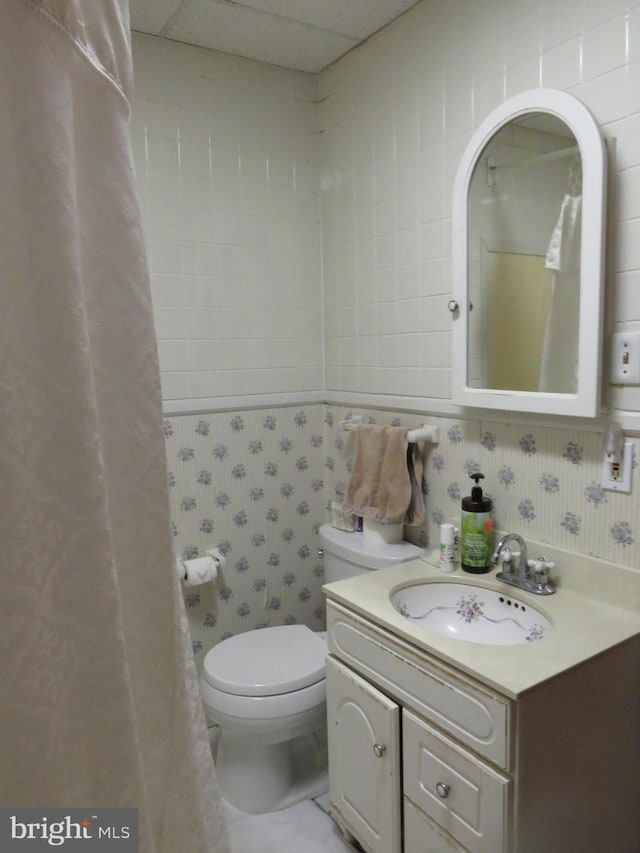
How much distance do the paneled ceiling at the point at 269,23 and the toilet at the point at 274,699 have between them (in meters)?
1.62

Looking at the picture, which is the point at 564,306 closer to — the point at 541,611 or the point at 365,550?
the point at 541,611

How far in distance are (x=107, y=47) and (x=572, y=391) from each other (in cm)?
121

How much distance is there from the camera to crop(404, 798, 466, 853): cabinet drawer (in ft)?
4.11

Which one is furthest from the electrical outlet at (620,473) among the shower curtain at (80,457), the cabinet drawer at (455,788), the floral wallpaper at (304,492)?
the shower curtain at (80,457)

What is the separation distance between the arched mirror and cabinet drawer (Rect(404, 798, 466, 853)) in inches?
37.6

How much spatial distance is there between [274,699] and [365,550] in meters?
0.51

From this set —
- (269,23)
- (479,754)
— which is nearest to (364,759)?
(479,754)

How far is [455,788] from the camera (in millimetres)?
1218

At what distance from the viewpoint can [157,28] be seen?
1824mm

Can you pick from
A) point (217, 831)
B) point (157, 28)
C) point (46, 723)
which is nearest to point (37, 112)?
point (46, 723)

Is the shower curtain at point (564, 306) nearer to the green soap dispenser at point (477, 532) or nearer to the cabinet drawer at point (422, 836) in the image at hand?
the green soap dispenser at point (477, 532)

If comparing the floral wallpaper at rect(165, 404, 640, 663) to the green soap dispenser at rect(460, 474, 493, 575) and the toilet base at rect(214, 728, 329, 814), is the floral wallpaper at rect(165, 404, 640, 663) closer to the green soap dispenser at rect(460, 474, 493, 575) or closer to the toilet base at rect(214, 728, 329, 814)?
the green soap dispenser at rect(460, 474, 493, 575)

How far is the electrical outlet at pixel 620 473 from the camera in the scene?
130 cm

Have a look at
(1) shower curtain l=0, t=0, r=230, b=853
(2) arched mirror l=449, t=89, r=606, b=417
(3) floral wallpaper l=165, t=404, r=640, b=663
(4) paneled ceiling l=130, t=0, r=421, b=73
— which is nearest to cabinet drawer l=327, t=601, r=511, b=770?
(3) floral wallpaper l=165, t=404, r=640, b=663
